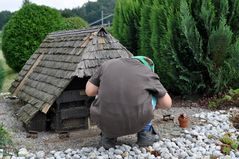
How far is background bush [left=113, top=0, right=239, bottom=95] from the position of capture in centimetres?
684

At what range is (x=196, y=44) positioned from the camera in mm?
6887

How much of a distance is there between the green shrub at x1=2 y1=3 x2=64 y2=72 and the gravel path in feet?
21.8

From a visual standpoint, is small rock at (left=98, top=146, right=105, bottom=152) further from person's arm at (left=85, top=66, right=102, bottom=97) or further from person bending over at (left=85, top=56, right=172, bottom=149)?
person's arm at (left=85, top=66, right=102, bottom=97)

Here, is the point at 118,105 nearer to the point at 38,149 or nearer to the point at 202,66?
the point at 38,149

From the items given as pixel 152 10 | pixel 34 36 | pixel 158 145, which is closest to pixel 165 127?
pixel 158 145

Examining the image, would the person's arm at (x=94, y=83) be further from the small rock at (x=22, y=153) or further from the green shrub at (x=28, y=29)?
the green shrub at (x=28, y=29)

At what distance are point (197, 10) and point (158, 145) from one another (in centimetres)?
366

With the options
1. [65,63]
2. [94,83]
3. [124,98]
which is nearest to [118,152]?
[124,98]

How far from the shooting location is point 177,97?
25.3 ft

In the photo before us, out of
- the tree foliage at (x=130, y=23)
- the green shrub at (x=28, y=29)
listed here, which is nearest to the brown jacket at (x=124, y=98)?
the tree foliage at (x=130, y=23)

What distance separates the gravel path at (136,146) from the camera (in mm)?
4203

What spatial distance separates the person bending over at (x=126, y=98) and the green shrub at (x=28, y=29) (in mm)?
8243

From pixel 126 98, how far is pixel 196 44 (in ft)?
11.3

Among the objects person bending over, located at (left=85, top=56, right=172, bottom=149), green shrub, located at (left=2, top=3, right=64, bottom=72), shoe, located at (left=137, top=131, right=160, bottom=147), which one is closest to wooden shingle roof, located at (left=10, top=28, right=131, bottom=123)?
person bending over, located at (left=85, top=56, right=172, bottom=149)
